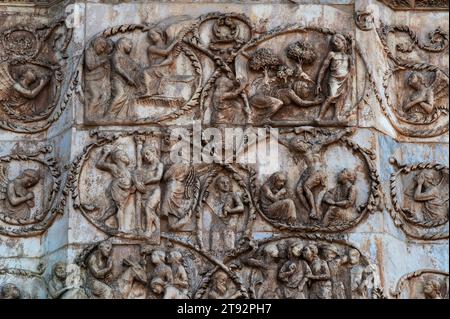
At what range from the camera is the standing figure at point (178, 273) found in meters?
22.0

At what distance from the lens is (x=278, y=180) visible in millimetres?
22422

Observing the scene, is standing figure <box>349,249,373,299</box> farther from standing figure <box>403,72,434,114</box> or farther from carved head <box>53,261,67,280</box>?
carved head <box>53,261,67,280</box>

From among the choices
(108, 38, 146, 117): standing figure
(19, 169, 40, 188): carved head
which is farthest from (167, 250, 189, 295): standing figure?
(19, 169, 40, 188): carved head

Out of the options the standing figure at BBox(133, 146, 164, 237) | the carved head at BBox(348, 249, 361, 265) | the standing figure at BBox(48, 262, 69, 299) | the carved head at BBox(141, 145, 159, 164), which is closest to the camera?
the standing figure at BBox(48, 262, 69, 299)

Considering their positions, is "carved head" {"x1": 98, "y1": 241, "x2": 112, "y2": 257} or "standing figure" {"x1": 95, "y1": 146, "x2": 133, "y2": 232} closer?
"carved head" {"x1": 98, "y1": 241, "x2": 112, "y2": 257}

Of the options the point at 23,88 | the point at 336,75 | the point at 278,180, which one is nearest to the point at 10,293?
the point at 23,88

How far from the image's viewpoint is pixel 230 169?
22547 mm

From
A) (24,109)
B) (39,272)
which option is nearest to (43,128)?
(24,109)

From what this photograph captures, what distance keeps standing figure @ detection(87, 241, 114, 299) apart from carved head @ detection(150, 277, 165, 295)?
1.58 ft

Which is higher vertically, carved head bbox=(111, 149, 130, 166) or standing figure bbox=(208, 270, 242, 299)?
carved head bbox=(111, 149, 130, 166)

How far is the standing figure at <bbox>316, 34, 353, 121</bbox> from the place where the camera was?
2275 cm

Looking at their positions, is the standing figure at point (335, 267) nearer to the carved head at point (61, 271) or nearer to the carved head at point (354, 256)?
the carved head at point (354, 256)

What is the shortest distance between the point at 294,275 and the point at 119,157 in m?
2.51

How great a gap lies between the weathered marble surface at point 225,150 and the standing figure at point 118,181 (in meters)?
0.02
